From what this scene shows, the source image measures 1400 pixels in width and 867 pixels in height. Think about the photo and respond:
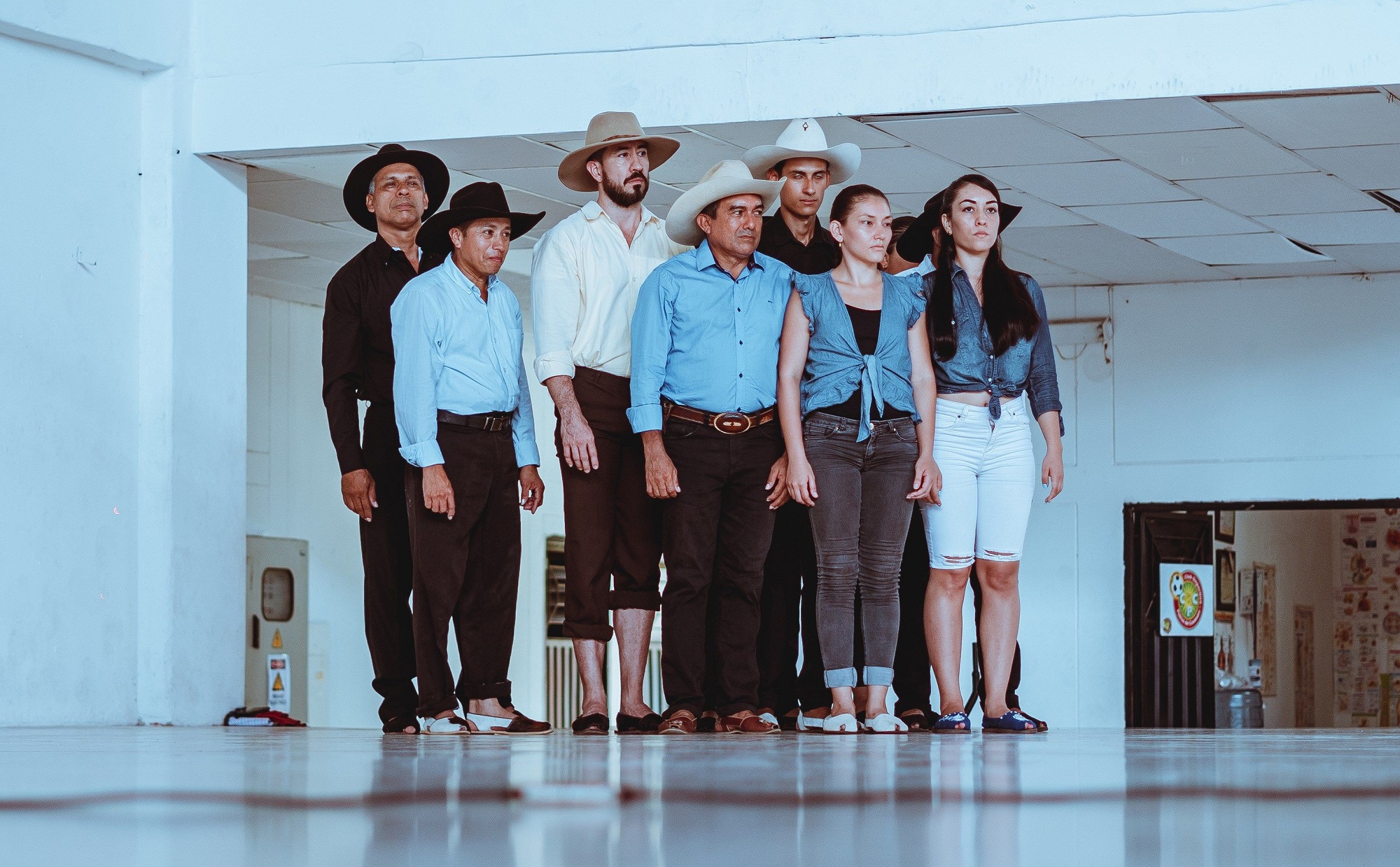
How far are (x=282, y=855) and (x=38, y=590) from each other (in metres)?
4.85

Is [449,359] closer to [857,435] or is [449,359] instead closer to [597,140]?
[597,140]

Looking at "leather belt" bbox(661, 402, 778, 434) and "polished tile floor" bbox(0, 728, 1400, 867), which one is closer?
"polished tile floor" bbox(0, 728, 1400, 867)

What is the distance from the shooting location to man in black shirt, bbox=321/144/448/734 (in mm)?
4203

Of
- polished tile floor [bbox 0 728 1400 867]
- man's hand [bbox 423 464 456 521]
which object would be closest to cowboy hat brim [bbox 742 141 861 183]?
man's hand [bbox 423 464 456 521]

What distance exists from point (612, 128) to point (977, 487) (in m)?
1.31

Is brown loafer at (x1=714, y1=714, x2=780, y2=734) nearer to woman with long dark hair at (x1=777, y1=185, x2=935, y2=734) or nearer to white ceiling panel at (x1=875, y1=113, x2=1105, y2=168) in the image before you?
woman with long dark hair at (x1=777, y1=185, x2=935, y2=734)

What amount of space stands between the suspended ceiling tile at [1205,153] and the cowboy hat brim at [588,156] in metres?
2.11

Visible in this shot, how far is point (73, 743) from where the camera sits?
2877 millimetres

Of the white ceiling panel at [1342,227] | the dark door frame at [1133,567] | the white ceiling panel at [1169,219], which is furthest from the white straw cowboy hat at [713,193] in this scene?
the dark door frame at [1133,567]

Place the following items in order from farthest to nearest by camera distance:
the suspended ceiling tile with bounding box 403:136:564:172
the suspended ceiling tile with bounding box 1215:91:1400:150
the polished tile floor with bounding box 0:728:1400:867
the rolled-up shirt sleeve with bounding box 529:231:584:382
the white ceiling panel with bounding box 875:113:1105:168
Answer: the suspended ceiling tile with bounding box 403:136:564:172, the white ceiling panel with bounding box 875:113:1105:168, the suspended ceiling tile with bounding box 1215:91:1400:150, the rolled-up shirt sleeve with bounding box 529:231:584:382, the polished tile floor with bounding box 0:728:1400:867

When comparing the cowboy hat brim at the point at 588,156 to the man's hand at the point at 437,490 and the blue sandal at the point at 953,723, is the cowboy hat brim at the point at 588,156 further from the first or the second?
the blue sandal at the point at 953,723

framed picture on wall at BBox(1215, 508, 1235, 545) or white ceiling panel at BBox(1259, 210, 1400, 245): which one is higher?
white ceiling panel at BBox(1259, 210, 1400, 245)

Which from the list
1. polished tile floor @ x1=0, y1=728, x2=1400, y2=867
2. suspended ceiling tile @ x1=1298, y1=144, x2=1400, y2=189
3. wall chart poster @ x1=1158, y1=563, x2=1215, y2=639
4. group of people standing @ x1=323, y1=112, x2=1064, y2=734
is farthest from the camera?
wall chart poster @ x1=1158, y1=563, x2=1215, y2=639

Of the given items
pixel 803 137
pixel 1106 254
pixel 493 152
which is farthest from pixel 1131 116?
pixel 1106 254
